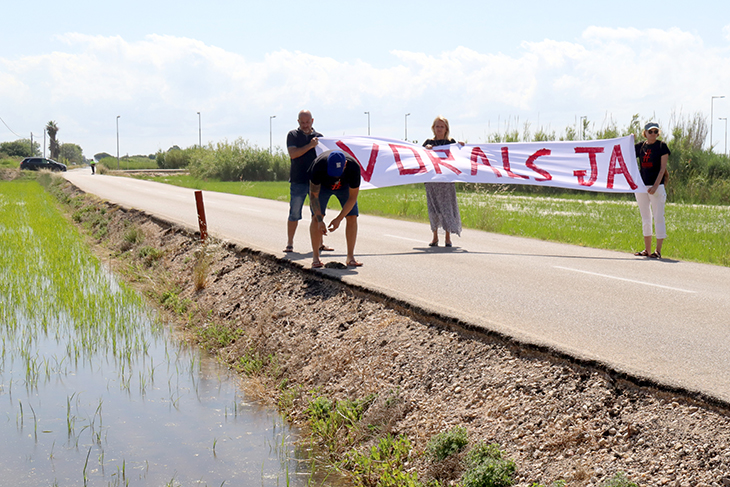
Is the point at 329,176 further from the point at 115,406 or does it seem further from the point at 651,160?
the point at 651,160

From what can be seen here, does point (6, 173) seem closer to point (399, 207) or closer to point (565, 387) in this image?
point (399, 207)

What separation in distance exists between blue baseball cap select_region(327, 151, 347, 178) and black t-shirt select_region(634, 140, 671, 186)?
5578 mm

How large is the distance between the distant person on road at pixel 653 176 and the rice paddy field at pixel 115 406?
7.49 meters

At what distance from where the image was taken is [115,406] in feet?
20.6

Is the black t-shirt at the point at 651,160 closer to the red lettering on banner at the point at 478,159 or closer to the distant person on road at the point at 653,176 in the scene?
the distant person on road at the point at 653,176

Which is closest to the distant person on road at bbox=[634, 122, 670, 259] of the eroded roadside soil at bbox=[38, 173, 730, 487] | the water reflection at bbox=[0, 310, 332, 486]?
the eroded roadside soil at bbox=[38, 173, 730, 487]

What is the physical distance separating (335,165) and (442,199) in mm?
3982

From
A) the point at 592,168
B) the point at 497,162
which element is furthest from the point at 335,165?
the point at 592,168

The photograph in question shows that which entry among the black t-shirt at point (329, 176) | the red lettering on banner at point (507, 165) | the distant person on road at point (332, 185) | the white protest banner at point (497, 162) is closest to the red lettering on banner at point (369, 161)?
the white protest banner at point (497, 162)

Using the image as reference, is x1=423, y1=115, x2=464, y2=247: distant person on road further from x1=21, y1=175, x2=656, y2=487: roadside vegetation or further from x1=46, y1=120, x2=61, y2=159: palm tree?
x1=46, y1=120, x2=61, y2=159: palm tree

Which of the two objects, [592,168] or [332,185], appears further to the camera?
[592,168]

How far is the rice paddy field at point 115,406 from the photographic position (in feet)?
16.5

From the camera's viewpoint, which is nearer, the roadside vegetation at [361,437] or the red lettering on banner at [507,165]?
the roadside vegetation at [361,437]

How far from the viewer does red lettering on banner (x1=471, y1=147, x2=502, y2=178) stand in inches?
491
